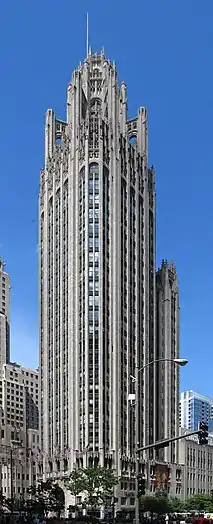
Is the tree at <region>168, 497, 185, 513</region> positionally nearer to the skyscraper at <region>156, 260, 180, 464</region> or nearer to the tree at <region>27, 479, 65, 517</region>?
the skyscraper at <region>156, 260, 180, 464</region>

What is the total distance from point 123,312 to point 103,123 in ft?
124

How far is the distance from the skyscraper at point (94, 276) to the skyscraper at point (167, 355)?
7.50m

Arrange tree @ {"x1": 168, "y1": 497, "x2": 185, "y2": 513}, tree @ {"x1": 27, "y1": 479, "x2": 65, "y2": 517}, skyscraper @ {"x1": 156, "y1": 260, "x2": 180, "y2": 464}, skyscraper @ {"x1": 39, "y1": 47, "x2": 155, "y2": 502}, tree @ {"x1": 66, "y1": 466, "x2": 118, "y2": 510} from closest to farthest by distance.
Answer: tree @ {"x1": 27, "y1": 479, "x2": 65, "y2": 517}
tree @ {"x1": 66, "y1": 466, "x2": 118, "y2": 510}
skyscraper @ {"x1": 39, "y1": 47, "x2": 155, "y2": 502}
tree @ {"x1": 168, "y1": 497, "x2": 185, "y2": 513}
skyscraper @ {"x1": 156, "y1": 260, "x2": 180, "y2": 464}

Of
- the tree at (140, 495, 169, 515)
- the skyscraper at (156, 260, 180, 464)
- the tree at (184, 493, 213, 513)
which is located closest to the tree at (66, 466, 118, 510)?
the tree at (140, 495, 169, 515)

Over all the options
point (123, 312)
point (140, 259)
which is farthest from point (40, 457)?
point (140, 259)

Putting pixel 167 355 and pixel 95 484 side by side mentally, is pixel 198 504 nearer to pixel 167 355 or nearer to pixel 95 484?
pixel 167 355

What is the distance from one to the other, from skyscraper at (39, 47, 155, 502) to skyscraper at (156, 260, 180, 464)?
24.6 feet

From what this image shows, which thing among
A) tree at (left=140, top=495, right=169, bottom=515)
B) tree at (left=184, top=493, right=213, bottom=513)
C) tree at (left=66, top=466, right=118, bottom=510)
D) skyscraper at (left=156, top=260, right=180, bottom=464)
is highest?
skyscraper at (left=156, top=260, right=180, bottom=464)

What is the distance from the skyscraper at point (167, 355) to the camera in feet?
592

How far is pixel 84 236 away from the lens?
160 m

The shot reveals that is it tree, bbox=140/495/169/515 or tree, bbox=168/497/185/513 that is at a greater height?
tree, bbox=140/495/169/515

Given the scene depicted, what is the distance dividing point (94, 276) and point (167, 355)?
1403 inches

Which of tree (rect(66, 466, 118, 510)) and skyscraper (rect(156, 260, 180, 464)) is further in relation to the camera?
skyscraper (rect(156, 260, 180, 464))

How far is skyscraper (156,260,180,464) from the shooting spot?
180375mm
